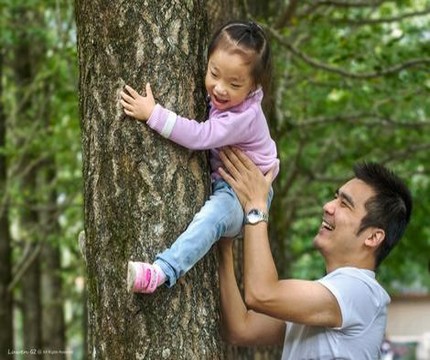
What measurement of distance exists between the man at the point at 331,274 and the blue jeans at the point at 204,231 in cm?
6

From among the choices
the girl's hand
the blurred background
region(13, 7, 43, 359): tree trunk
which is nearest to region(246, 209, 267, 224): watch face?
the girl's hand

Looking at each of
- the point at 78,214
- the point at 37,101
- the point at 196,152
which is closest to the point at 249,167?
the point at 196,152

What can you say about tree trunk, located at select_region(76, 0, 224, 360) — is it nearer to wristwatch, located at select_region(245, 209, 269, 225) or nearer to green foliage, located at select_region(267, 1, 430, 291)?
wristwatch, located at select_region(245, 209, 269, 225)

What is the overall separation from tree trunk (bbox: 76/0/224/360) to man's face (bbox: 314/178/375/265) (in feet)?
1.79

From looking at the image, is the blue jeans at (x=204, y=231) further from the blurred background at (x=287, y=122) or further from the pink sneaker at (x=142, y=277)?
the blurred background at (x=287, y=122)

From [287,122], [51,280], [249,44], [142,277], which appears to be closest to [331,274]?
[142,277]

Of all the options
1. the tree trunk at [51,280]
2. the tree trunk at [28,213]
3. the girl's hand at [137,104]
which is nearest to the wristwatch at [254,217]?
the girl's hand at [137,104]

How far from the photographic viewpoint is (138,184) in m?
4.42

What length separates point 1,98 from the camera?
16.2m

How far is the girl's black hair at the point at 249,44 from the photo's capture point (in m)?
4.55

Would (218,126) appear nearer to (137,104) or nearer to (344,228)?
(137,104)

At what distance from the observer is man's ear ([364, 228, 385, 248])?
15.9ft

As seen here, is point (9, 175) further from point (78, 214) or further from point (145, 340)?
point (145, 340)

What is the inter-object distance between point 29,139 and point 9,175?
1351mm
